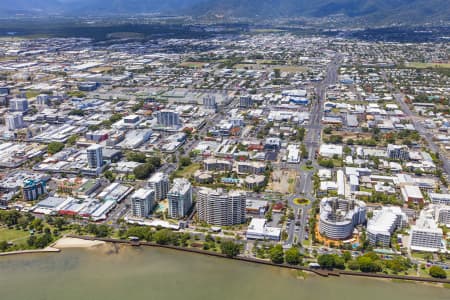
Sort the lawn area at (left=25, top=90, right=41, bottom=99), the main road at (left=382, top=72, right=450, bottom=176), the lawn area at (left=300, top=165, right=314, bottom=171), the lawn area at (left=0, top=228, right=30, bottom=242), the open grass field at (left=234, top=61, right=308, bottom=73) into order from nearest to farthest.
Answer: the lawn area at (left=0, top=228, right=30, bottom=242)
the lawn area at (left=300, top=165, right=314, bottom=171)
the main road at (left=382, top=72, right=450, bottom=176)
the lawn area at (left=25, top=90, right=41, bottom=99)
the open grass field at (left=234, top=61, right=308, bottom=73)

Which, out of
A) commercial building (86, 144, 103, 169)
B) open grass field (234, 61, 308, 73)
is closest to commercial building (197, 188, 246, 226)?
commercial building (86, 144, 103, 169)

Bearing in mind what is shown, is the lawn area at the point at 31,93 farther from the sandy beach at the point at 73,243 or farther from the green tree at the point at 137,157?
the sandy beach at the point at 73,243

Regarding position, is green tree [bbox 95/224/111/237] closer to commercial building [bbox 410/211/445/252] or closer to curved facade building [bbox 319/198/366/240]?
curved facade building [bbox 319/198/366/240]

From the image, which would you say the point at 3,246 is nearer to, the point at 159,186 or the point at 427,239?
the point at 159,186

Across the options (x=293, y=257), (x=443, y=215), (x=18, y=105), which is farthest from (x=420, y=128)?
(x=18, y=105)

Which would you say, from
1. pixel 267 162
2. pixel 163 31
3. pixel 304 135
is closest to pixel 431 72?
pixel 304 135

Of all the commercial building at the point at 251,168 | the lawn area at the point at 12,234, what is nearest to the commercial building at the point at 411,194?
the commercial building at the point at 251,168

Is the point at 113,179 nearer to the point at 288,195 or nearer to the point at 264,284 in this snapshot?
the point at 288,195
